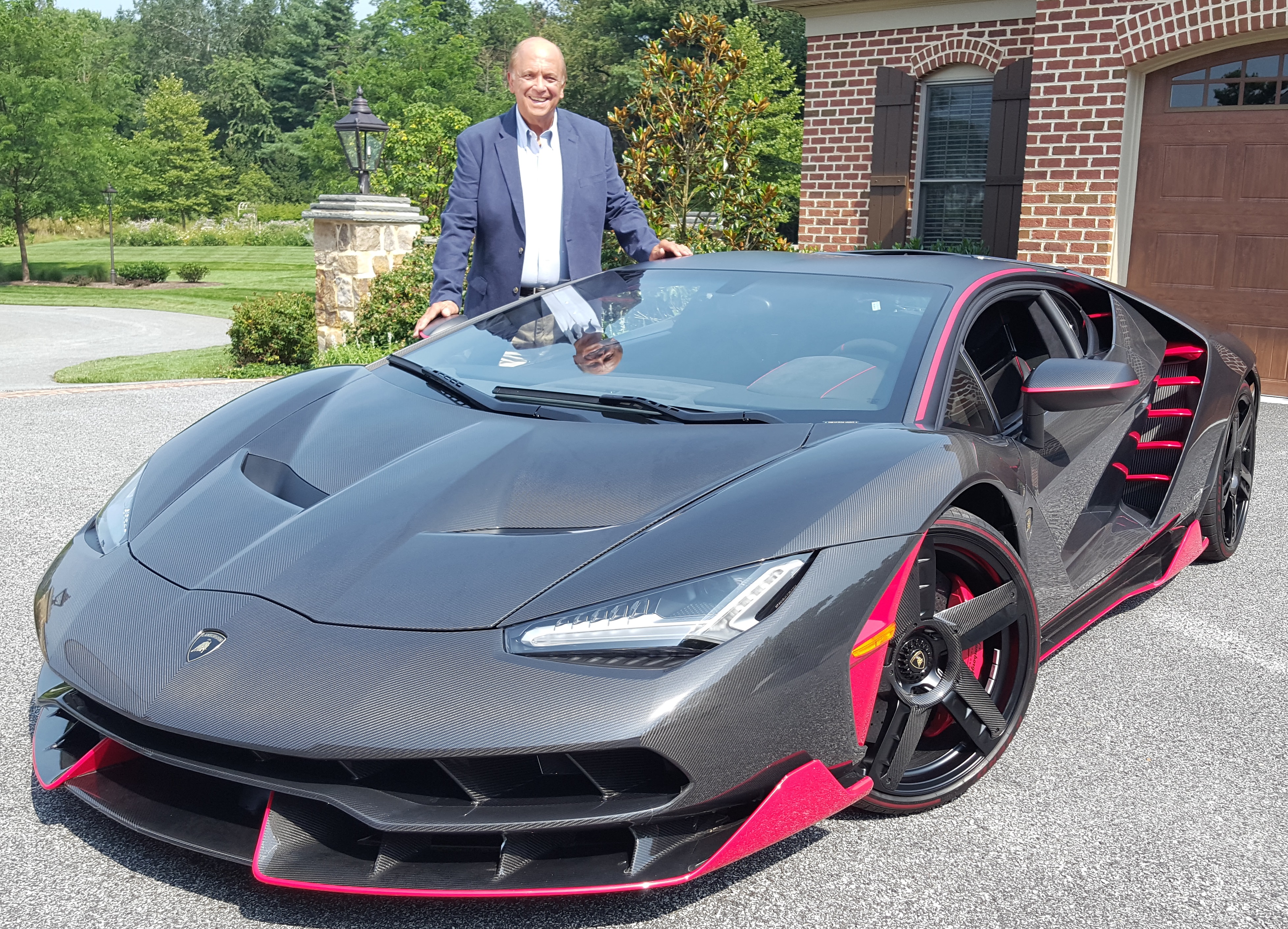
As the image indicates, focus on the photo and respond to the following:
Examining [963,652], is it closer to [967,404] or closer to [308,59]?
[967,404]

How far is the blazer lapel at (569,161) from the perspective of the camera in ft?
16.1

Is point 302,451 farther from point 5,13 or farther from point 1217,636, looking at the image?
point 5,13

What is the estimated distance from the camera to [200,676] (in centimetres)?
205

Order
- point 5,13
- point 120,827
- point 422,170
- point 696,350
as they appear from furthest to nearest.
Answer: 1. point 5,13
2. point 422,170
3. point 696,350
4. point 120,827

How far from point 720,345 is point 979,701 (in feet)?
3.72

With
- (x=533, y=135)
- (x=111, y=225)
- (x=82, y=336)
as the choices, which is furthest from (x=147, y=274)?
(x=533, y=135)

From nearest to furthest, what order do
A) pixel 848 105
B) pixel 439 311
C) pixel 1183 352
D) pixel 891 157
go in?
pixel 1183 352
pixel 439 311
pixel 891 157
pixel 848 105

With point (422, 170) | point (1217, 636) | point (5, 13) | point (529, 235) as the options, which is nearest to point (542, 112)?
point (529, 235)

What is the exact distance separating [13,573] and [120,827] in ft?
7.05

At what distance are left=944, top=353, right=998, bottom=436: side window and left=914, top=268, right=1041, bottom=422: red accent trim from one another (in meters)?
0.05

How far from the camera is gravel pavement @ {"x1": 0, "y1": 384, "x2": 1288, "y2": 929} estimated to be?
2.16 metres

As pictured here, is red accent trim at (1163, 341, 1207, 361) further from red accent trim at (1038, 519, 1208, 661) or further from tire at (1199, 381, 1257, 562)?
red accent trim at (1038, 519, 1208, 661)

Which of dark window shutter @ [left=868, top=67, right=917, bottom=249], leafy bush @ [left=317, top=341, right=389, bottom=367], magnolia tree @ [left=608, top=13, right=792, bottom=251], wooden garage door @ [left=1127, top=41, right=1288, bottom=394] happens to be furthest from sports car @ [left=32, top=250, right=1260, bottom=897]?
dark window shutter @ [left=868, top=67, right=917, bottom=249]

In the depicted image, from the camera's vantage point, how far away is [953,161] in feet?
36.8
